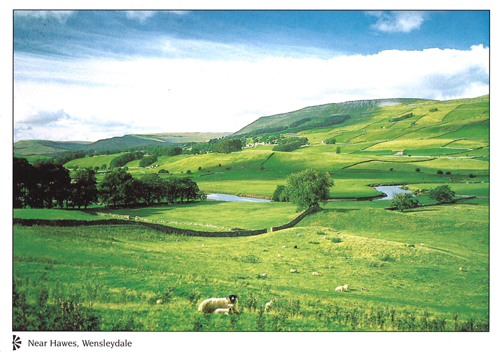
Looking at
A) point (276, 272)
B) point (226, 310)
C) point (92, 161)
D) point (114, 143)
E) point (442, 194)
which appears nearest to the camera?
point (226, 310)

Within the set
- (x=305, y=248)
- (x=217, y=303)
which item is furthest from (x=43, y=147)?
(x=305, y=248)

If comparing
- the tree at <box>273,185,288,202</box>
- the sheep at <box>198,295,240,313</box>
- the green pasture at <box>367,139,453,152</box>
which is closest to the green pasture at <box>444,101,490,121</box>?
the green pasture at <box>367,139,453,152</box>

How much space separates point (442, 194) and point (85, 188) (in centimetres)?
1593

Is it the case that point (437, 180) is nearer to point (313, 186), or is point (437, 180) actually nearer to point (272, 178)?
point (313, 186)

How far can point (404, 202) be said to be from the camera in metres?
14.0

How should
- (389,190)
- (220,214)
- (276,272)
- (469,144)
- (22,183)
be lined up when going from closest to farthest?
(276,272) < (22,183) < (469,144) < (220,214) < (389,190)

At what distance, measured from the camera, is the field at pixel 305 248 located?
7484 millimetres

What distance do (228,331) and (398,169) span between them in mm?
13129

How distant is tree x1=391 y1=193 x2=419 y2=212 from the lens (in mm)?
13906

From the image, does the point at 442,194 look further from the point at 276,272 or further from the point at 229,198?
the point at 229,198

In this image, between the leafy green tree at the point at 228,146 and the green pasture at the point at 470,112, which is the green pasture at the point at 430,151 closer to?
the green pasture at the point at 470,112

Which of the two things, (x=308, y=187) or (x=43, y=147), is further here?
(x=308, y=187)
